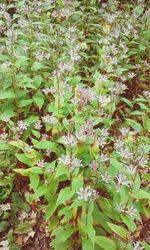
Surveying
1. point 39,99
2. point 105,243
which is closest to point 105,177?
point 105,243

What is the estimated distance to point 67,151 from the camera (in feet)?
10.2

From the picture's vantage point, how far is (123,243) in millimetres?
2957

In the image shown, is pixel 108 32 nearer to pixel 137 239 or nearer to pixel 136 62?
pixel 136 62

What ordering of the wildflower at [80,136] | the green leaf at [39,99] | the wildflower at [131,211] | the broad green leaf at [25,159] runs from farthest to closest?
the green leaf at [39,99], the broad green leaf at [25,159], the wildflower at [80,136], the wildflower at [131,211]

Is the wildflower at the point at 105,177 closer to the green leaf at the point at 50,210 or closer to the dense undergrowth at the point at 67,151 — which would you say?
the dense undergrowth at the point at 67,151

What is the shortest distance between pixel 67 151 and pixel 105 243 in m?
0.82

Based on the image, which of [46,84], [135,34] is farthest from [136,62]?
[46,84]

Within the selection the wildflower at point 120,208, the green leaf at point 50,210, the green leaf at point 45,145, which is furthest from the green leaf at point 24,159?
the wildflower at point 120,208

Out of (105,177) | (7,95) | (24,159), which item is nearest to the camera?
(105,177)

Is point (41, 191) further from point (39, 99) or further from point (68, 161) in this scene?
point (39, 99)

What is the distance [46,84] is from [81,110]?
2.97 feet

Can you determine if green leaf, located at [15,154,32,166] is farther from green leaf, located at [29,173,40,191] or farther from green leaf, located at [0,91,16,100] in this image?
green leaf, located at [0,91,16,100]

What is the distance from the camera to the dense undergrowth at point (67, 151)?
2982 mm

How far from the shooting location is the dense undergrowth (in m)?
2.98
